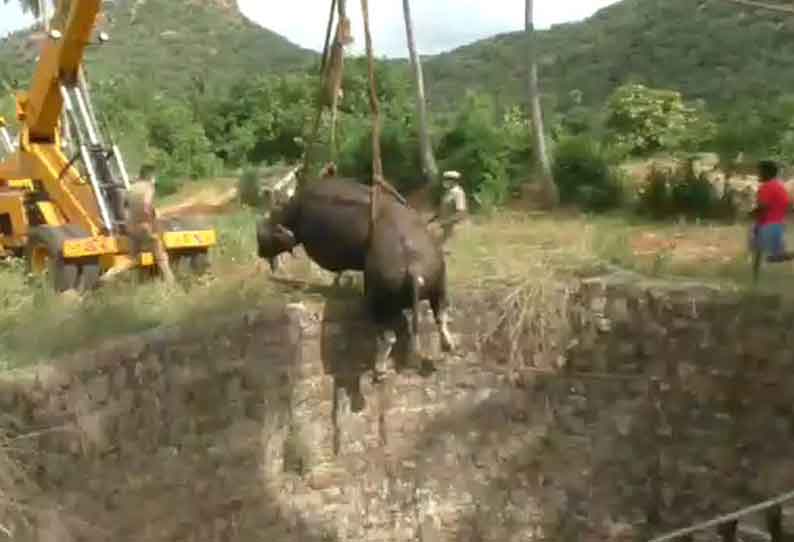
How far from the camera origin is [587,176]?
16.6 m

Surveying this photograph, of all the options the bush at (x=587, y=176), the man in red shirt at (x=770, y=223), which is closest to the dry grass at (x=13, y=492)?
the man in red shirt at (x=770, y=223)

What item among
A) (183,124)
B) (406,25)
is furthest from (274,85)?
(406,25)

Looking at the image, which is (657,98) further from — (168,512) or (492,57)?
(492,57)

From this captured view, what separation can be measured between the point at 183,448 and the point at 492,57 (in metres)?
35.2

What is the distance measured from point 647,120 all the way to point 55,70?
11.4 meters

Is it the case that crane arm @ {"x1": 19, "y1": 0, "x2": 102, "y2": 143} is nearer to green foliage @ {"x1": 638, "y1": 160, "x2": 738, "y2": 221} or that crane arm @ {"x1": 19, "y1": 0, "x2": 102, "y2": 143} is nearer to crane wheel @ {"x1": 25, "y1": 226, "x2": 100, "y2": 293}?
crane wheel @ {"x1": 25, "y1": 226, "x2": 100, "y2": 293}

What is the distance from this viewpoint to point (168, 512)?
9.00 meters

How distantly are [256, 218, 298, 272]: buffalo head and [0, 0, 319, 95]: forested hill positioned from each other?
30.7 metres

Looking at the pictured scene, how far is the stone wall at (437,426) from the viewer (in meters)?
8.95

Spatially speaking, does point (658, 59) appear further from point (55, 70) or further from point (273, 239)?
point (273, 239)

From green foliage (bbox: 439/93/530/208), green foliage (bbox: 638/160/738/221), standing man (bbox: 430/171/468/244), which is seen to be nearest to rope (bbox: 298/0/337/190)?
standing man (bbox: 430/171/468/244)

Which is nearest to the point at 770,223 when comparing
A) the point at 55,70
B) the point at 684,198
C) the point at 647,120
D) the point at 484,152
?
the point at 684,198

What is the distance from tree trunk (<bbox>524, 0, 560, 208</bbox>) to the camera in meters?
16.5

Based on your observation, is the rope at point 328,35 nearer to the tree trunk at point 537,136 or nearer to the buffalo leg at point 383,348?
the buffalo leg at point 383,348
